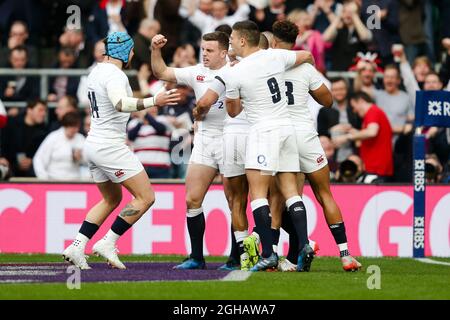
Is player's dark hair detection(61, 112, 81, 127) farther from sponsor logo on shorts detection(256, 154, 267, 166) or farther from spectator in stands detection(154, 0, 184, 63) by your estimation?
sponsor logo on shorts detection(256, 154, 267, 166)

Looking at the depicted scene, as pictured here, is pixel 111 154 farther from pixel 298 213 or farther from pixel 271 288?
pixel 271 288

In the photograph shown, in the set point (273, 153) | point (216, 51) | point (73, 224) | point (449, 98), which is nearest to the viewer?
point (273, 153)

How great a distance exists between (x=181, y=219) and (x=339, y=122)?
10.9 feet

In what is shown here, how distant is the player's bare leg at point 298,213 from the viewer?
13.0 m

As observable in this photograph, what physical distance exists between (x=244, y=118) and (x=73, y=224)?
488cm

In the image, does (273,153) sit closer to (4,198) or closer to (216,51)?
(216,51)

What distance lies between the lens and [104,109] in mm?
13445

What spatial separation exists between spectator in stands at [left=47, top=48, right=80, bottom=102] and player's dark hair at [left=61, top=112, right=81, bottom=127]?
1.88 meters

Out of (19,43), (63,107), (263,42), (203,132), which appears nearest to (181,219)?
(63,107)

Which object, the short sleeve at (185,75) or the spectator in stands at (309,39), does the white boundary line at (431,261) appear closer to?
the short sleeve at (185,75)

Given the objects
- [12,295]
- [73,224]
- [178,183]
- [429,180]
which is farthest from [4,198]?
[12,295]

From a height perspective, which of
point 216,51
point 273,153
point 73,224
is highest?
point 216,51

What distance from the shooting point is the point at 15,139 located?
66.6 ft

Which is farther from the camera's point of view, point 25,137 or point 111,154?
point 25,137
